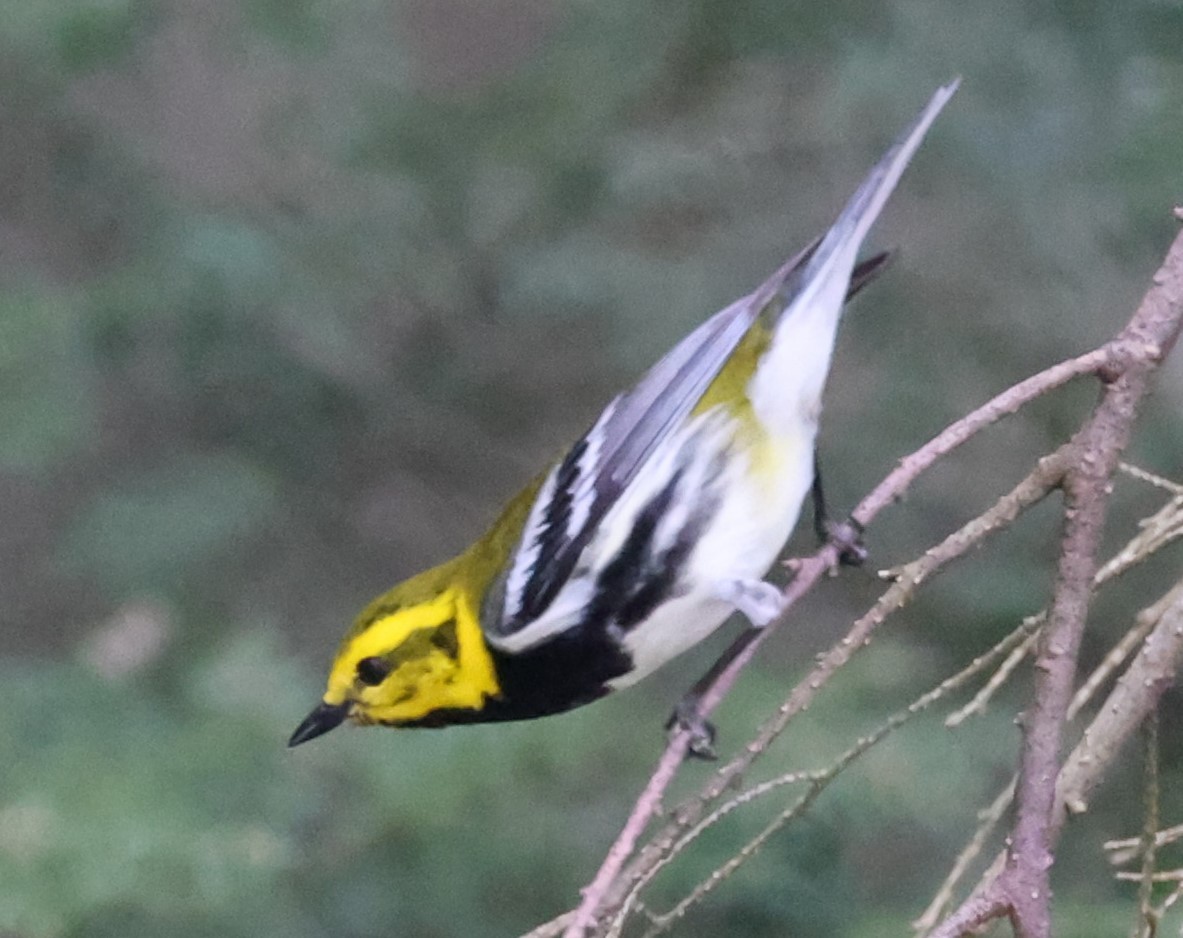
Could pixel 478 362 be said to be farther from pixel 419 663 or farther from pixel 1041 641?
pixel 1041 641

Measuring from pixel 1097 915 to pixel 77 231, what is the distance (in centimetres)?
200

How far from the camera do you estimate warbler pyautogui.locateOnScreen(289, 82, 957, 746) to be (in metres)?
1.50

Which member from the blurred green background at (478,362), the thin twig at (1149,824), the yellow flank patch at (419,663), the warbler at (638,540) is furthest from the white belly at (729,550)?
the thin twig at (1149,824)

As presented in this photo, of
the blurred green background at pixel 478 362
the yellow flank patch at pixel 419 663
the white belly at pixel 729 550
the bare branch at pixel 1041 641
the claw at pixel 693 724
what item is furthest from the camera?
the blurred green background at pixel 478 362

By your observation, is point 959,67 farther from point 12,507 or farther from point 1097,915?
point 12,507

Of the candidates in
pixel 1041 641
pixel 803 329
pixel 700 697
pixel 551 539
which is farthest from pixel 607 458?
pixel 1041 641

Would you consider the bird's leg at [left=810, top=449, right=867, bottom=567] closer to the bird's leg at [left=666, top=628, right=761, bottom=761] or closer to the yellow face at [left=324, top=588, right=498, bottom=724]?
the bird's leg at [left=666, top=628, right=761, bottom=761]

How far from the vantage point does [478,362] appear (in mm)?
3076

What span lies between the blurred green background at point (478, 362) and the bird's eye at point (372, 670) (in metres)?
0.16

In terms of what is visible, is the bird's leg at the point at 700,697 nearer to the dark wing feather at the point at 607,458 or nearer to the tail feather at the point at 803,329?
the dark wing feather at the point at 607,458

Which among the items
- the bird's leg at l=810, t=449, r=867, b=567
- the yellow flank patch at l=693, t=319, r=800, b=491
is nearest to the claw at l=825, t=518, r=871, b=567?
the bird's leg at l=810, t=449, r=867, b=567

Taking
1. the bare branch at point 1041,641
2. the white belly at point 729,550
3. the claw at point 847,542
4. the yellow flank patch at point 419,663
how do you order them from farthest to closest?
the yellow flank patch at point 419,663 < the white belly at point 729,550 < the claw at point 847,542 < the bare branch at point 1041,641

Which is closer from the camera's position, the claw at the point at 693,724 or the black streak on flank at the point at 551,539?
the claw at the point at 693,724

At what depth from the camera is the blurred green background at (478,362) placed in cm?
173
